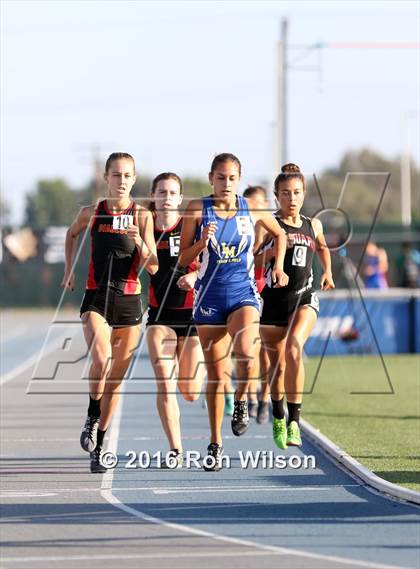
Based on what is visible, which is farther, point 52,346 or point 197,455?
point 52,346

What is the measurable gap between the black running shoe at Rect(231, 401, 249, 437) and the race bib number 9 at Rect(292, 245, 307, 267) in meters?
1.43

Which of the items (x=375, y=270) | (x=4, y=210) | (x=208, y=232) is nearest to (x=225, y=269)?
(x=208, y=232)

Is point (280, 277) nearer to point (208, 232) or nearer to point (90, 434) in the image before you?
point (208, 232)

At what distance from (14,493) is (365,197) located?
116713mm

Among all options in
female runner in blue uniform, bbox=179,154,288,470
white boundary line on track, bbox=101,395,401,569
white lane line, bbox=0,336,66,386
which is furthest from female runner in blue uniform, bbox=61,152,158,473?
white lane line, bbox=0,336,66,386

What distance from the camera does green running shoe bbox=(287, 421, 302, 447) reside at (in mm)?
12359

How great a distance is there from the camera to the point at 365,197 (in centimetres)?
12681

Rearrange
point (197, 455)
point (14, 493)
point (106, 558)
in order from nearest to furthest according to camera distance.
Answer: point (106, 558)
point (14, 493)
point (197, 455)

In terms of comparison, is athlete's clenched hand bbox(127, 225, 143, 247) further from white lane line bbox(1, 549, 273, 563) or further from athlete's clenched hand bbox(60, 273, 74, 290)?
white lane line bbox(1, 549, 273, 563)

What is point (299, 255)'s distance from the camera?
41.2 feet

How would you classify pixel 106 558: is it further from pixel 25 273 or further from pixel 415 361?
pixel 25 273

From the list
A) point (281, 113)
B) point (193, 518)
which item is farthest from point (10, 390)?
point (281, 113)

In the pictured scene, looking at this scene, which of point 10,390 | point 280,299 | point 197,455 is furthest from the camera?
point 10,390

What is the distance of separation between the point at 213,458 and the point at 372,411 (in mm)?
6566
